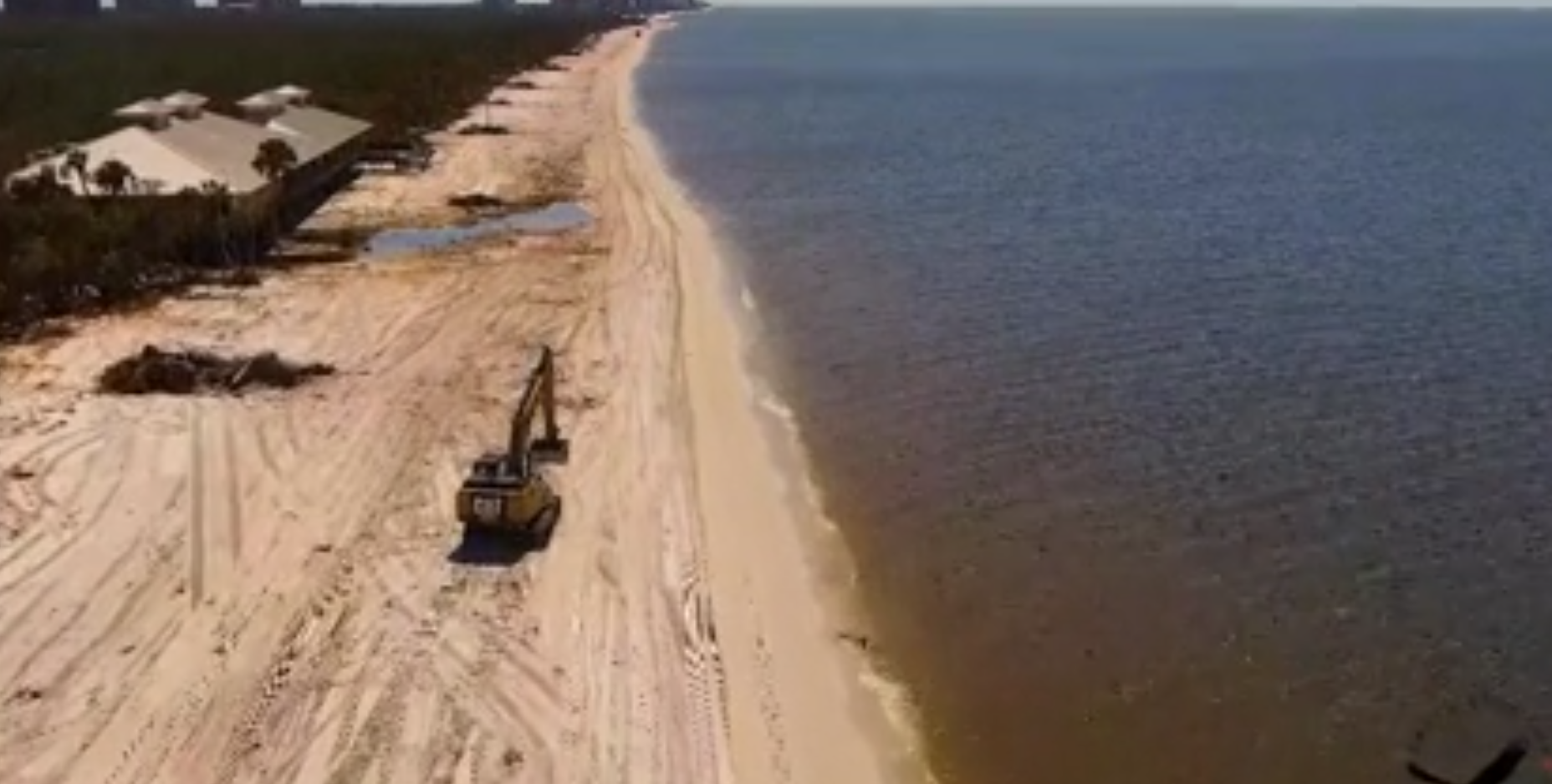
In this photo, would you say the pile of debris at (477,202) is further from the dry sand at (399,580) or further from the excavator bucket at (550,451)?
the excavator bucket at (550,451)

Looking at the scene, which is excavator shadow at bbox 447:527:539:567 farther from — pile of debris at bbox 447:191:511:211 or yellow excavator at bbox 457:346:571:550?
pile of debris at bbox 447:191:511:211

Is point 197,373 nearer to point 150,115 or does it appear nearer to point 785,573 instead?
point 785,573

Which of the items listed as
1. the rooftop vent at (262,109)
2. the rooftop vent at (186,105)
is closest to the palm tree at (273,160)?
the rooftop vent at (186,105)

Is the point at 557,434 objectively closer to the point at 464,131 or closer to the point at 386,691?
the point at 386,691

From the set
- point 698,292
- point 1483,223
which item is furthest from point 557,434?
point 1483,223

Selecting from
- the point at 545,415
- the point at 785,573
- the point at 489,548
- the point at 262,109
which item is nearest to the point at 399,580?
the point at 489,548

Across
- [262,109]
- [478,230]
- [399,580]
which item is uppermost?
Result: [262,109]
